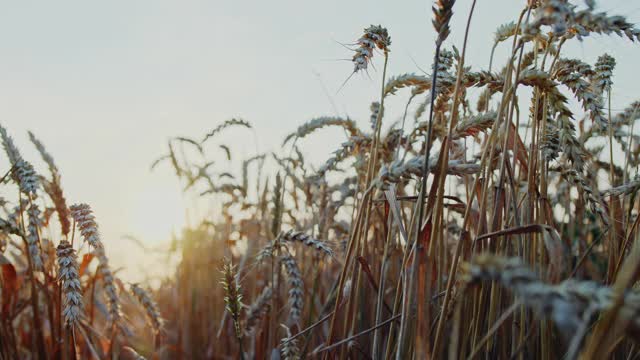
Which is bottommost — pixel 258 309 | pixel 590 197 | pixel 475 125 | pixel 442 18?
pixel 258 309

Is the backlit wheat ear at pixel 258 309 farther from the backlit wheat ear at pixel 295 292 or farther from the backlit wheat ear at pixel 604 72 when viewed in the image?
the backlit wheat ear at pixel 604 72

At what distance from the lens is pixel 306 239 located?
191 centimetres

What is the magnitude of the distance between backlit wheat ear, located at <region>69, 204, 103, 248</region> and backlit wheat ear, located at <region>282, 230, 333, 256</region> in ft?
2.04

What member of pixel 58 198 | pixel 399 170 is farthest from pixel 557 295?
pixel 58 198

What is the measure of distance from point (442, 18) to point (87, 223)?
3.62 ft

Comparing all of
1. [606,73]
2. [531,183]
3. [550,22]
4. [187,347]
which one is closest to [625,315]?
[550,22]

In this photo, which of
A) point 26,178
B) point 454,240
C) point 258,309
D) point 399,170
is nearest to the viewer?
point 399,170

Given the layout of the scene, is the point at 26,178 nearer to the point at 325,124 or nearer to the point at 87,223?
the point at 87,223

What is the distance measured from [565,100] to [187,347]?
9.39ft

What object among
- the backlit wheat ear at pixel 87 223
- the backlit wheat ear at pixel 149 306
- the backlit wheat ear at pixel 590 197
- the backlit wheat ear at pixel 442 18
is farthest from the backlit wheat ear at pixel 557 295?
the backlit wheat ear at pixel 149 306

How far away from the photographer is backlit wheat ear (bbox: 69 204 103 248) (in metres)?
1.60

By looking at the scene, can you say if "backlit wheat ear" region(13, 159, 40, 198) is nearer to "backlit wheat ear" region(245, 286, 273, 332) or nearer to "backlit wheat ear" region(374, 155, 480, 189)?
"backlit wheat ear" region(245, 286, 273, 332)

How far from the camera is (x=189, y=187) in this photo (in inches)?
151

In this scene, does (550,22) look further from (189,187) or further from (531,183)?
(189,187)
